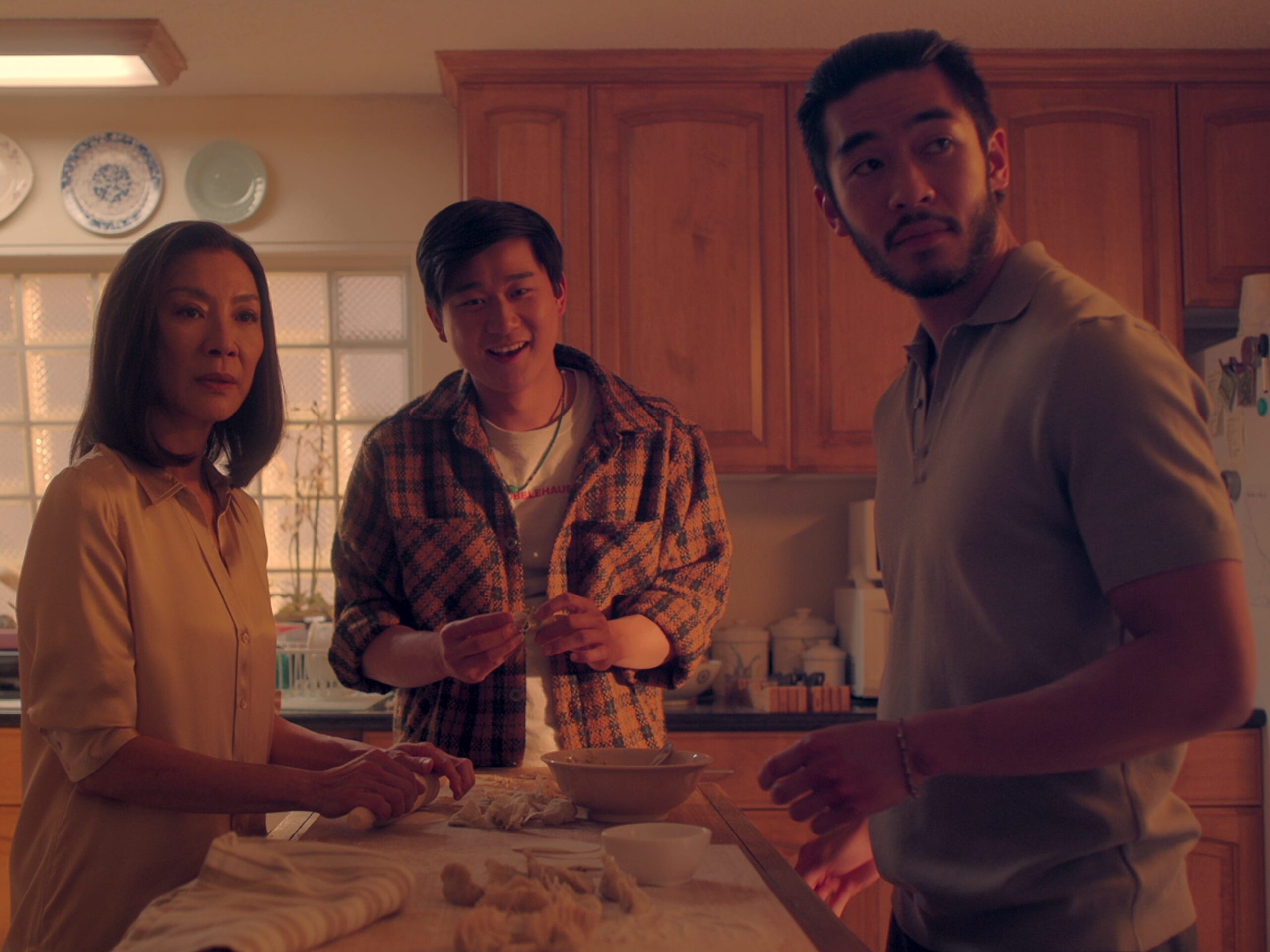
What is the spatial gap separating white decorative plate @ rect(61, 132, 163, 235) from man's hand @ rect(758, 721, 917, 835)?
3.01 metres

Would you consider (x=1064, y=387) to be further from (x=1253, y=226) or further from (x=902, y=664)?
(x=1253, y=226)

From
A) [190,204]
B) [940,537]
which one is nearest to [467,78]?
[190,204]

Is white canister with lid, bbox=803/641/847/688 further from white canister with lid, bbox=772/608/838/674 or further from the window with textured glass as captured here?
the window with textured glass

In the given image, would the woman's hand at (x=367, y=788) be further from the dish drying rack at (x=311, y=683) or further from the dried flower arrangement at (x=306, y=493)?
the dried flower arrangement at (x=306, y=493)

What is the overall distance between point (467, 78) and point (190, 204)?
98 centimetres

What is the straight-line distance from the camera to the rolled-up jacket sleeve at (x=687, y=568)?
1.70 metres

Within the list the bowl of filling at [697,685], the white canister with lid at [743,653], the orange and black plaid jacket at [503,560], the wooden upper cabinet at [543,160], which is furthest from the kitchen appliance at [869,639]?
the orange and black plaid jacket at [503,560]

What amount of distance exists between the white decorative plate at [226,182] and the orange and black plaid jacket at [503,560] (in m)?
1.77

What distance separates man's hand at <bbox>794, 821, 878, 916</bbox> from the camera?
3.85 ft

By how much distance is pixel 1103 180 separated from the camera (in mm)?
2969

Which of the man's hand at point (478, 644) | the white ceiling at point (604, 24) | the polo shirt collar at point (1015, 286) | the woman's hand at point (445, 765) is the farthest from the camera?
the white ceiling at point (604, 24)

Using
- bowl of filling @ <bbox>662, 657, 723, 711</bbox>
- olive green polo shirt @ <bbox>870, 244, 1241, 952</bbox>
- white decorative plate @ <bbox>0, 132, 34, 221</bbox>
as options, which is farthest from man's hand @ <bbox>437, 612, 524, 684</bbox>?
white decorative plate @ <bbox>0, 132, 34, 221</bbox>

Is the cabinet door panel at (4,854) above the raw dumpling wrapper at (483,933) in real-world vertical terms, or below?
below

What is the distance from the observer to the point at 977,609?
0.96 meters
